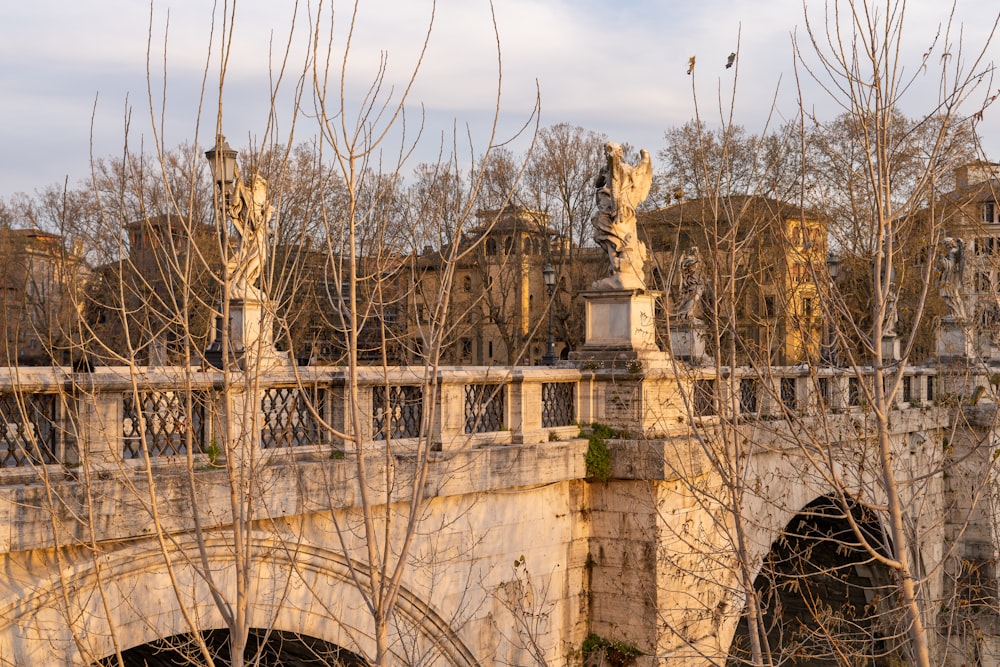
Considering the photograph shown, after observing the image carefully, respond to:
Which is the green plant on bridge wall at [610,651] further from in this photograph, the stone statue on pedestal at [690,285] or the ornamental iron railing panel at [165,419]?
the ornamental iron railing panel at [165,419]

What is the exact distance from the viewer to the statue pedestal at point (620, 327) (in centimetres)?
1042

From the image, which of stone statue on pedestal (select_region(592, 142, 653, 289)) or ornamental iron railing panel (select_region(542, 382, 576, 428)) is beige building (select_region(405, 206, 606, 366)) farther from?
ornamental iron railing panel (select_region(542, 382, 576, 428))

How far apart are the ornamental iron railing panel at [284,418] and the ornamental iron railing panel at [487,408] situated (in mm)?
1599

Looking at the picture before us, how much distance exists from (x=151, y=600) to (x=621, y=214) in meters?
5.92

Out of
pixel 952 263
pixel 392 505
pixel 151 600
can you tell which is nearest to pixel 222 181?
pixel 151 600

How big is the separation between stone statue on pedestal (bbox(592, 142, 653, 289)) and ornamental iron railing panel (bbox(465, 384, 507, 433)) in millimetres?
1699

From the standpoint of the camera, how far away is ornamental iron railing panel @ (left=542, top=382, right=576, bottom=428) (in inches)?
398

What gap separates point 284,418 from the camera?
7812 millimetres

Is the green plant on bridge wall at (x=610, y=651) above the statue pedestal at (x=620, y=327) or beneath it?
beneath

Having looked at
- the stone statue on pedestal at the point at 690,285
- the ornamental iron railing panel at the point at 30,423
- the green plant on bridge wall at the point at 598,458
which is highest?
the stone statue on pedestal at the point at 690,285

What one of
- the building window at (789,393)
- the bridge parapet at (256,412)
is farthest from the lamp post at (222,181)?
the building window at (789,393)

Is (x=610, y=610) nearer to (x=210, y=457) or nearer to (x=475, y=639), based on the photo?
(x=475, y=639)

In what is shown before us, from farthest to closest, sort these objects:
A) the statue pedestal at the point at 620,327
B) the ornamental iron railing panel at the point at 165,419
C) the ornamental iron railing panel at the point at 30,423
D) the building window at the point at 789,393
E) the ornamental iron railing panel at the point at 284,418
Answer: the building window at the point at 789,393, the statue pedestal at the point at 620,327, the ornamental iron railing panel at the point at 284,418, the ornamental iron railing panel at the point at 165,419, the ornamental iron railing panel at the point at 30,423

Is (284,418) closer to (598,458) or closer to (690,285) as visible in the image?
(598,458)
